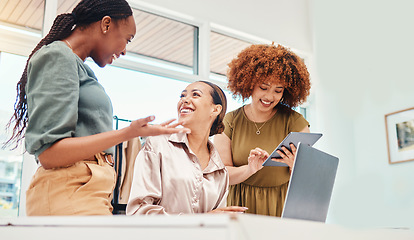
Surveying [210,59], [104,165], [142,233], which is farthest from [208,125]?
[210,59]

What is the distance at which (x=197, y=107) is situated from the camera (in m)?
1.69

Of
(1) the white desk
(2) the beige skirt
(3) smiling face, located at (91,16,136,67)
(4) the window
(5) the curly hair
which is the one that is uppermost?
(4) the window

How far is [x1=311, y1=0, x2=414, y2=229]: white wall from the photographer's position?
3.82 meters

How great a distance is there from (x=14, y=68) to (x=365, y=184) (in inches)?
126

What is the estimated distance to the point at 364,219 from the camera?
400 cm

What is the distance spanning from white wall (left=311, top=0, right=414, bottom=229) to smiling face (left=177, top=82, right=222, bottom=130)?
252 cm

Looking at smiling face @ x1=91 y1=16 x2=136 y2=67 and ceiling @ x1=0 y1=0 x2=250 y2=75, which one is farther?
ceiling @ x1=0 y1=0 x2=250 y2=75

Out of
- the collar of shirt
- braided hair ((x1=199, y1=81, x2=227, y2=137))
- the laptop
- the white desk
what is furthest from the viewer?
braided hair ((x1=199, y1=81, x2=227, y2=137))

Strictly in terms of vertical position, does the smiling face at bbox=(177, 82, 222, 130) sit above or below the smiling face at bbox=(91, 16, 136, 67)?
below

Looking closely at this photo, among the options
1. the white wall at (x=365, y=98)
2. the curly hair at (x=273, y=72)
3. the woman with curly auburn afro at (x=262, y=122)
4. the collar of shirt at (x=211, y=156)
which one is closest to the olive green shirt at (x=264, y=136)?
the woman with curly auburn afro at (x=262, y=122)

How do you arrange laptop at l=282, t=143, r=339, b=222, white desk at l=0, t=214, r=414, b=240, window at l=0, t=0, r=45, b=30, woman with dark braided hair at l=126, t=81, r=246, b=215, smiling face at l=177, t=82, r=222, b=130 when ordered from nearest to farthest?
white desk at l=0, t=214, r=414, b=240 < laptop at l=282, t=143, r=339, b=222 < woman with dark braided hair at l=126, t=81, r=246, b=215 < smiling face at l=177, t=82, r=222, b=130 < window at l=0, t=0, r=45, b=30

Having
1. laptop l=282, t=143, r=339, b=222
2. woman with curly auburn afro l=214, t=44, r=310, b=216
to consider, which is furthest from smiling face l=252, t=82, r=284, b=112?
laptop l=282, t=143, r=339, b=222

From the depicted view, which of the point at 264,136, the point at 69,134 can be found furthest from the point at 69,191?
the point at 264,136

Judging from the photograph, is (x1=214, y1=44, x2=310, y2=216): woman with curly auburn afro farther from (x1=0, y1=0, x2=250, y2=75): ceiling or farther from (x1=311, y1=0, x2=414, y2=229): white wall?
(x1=311, y1=0, x2=414, y2=229): white wall
